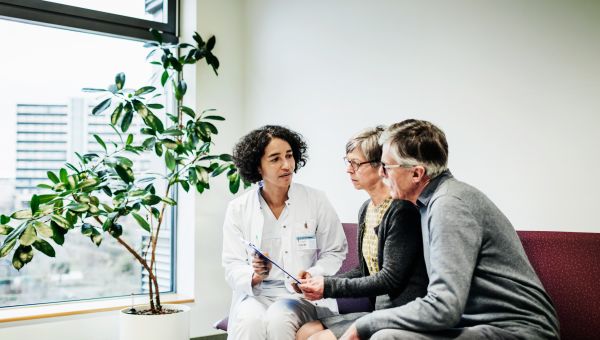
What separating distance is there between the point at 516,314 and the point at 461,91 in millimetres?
1473

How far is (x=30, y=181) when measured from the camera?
13.0ft

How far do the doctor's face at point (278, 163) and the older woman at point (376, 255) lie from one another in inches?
18.3

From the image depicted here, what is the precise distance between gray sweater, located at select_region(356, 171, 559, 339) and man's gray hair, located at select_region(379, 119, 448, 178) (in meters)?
0.15

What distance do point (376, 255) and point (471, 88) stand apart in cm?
105

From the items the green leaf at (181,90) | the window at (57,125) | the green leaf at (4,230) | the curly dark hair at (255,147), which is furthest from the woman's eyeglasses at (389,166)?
the window at (57,125)

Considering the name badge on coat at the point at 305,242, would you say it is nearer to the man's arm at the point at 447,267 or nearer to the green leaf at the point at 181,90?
the man's arm at the point at 447,267

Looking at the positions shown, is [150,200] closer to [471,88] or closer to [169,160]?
[169,160]

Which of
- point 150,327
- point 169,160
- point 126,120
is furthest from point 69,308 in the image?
point 126,120

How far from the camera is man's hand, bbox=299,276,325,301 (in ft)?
7.55

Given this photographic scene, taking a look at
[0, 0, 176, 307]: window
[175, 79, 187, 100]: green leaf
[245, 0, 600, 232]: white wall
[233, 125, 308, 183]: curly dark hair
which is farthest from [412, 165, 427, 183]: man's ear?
[0, 0, 176, 307]: window

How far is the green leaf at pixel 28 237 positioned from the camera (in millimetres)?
2922

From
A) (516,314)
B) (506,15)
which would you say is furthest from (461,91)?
(516,314)

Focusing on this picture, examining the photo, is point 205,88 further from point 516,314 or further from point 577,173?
point 516,314

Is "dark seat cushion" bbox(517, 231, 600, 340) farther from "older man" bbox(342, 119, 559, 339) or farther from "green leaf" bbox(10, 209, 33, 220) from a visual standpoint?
"green leaf" bbox(10, 209, 33, 220)
